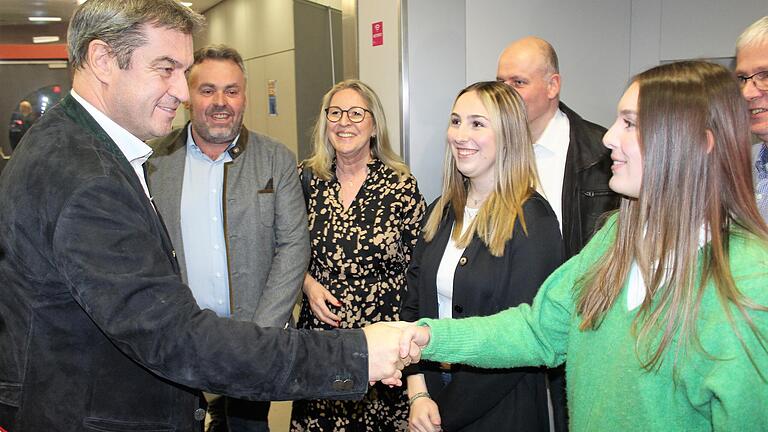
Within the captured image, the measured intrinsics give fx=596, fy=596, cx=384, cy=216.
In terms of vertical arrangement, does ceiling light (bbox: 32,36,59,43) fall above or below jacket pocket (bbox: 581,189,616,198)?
above

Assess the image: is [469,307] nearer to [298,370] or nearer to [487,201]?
[487,201]

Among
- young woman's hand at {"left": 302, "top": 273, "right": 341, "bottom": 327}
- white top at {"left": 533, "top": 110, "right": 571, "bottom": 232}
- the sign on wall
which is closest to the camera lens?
young woman's hand at {"left": 302, "top": 273, "right": 341, "bottom": 327}

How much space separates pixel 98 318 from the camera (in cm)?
121

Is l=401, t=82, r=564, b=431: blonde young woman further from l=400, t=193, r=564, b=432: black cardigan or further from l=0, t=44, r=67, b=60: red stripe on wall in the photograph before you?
l=0, t=44, r=67, b=60: red stripe on wall

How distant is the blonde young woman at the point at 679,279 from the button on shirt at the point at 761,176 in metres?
1.01

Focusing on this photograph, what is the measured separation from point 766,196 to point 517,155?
0.86 metres

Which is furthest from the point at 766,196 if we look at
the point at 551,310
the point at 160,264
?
the point at 160,264

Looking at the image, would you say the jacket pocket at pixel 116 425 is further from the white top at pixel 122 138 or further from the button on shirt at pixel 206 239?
the button on shirt at pixel 206 239

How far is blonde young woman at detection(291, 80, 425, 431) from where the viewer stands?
2.53 metres

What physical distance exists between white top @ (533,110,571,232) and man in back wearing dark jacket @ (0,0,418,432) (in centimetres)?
147

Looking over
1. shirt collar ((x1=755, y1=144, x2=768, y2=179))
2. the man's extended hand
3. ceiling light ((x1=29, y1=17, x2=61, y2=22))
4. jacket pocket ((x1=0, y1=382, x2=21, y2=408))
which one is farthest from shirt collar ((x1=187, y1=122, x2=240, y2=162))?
ceiling light ((x1=29, y1=17, x2=61, y2=22))

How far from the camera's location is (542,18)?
3.64 metres

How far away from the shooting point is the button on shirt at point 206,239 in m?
2.41

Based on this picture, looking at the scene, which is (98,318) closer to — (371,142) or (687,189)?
(687,189)
